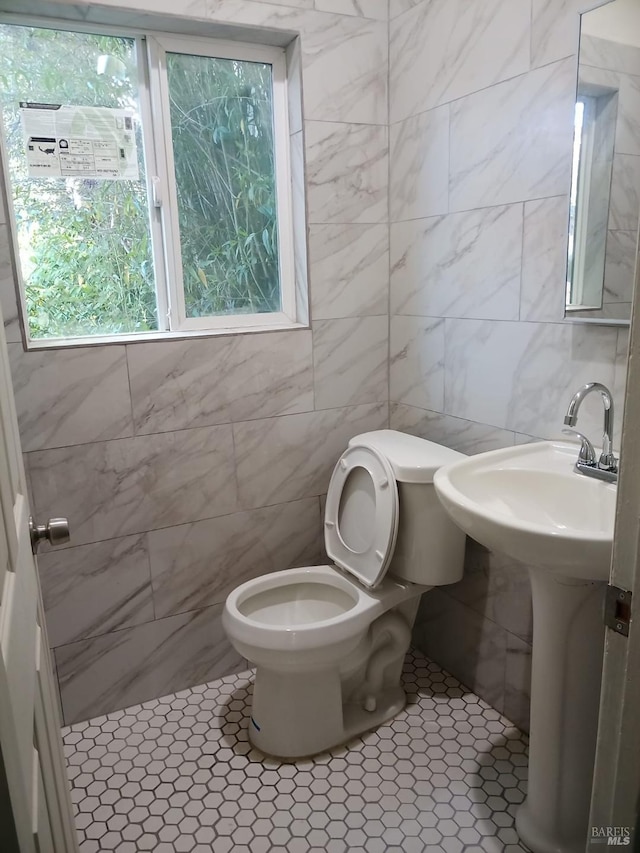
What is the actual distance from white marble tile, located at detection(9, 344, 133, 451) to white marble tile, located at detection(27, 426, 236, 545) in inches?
1.6

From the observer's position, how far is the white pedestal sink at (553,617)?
1384 mm

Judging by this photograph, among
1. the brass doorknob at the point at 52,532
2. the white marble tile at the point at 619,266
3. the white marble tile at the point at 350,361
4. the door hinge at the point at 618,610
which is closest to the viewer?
the door hinge at the point at 618,610

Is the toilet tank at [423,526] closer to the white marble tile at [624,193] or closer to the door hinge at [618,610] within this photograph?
the white marble tile at [624,193]

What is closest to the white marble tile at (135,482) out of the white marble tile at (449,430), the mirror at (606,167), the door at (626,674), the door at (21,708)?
the white marble tile at (449,430)

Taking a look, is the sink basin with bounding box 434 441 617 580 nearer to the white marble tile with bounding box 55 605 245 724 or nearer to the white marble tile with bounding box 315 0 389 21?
the white marble tile with bounding box 55 605 245 724

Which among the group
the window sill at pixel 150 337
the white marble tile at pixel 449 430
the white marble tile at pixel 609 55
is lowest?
the white marble tile at pixel 449 430

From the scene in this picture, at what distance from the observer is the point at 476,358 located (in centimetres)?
198

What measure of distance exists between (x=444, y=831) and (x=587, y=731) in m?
0.47

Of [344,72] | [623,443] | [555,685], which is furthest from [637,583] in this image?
[344,72]

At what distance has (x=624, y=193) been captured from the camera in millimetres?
1489

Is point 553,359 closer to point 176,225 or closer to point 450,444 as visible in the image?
point 450,444

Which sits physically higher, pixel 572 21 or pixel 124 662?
pixel 572 21

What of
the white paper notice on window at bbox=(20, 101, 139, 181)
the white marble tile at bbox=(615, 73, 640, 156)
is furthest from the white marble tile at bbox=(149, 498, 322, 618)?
the white marble tile at bbox=(615, 73, 640, 156)

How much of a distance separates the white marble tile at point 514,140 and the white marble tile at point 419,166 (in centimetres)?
5
